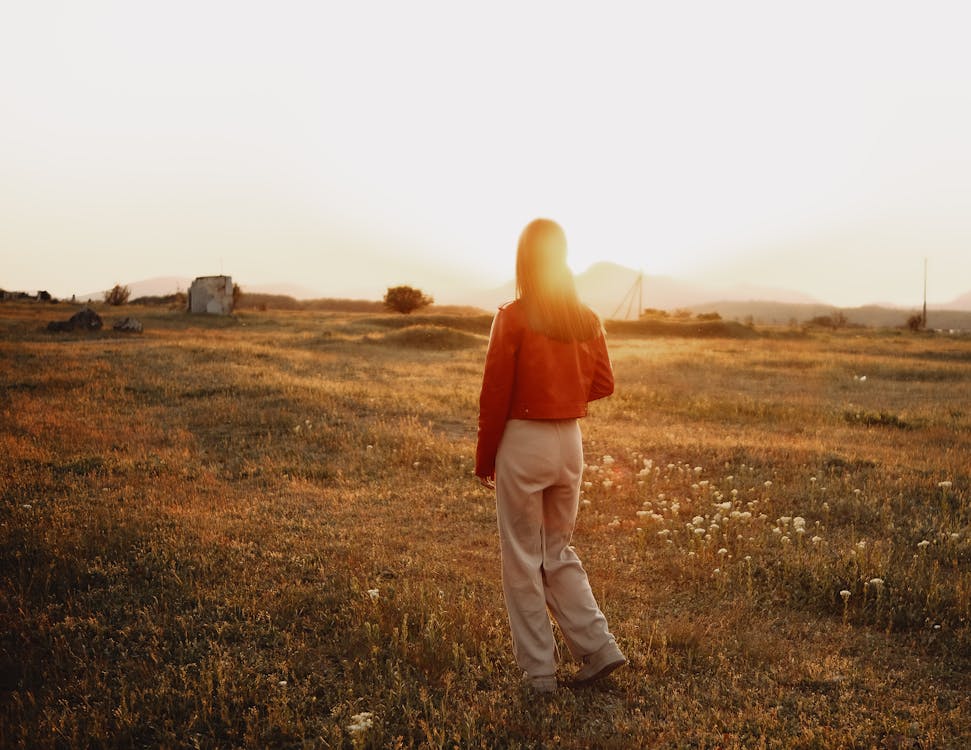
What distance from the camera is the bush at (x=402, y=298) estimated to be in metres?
55.6

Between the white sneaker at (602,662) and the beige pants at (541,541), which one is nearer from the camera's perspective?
the beige pants at (541,541)

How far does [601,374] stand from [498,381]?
836 mm

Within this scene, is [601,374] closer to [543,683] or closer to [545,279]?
[545,279]

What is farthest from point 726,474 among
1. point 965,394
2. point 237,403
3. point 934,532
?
point 965,394

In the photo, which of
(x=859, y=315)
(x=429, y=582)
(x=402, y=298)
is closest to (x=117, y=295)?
(x=402, y=298)

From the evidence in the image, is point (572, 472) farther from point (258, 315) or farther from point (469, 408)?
point (258, 315)

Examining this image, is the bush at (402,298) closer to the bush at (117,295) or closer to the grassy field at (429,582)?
the bush at (117,295)

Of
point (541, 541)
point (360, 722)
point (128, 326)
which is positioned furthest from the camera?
point (128, 326)

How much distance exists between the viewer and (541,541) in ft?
14.2

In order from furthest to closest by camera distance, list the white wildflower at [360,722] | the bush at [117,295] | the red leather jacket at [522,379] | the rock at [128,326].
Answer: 1. the bush at [117,295]
2. the rock at [128,326]
3. the red leather jacket at [522,379]
4. the white wildflower at [360,722]

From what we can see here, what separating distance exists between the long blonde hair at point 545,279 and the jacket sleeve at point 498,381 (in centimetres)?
17

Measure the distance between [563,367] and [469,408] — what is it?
35.8ft

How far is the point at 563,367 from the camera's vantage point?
425 centimetres

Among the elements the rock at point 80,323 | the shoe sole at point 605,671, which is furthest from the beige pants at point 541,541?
the rock at point 80,323
